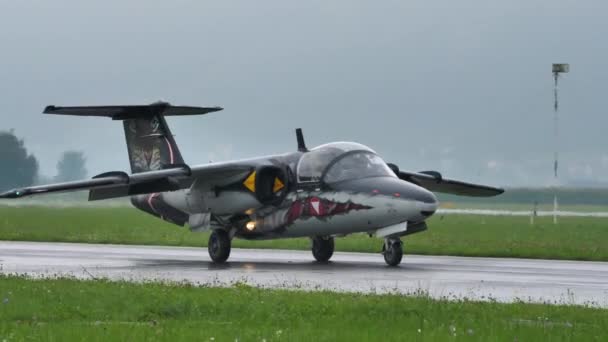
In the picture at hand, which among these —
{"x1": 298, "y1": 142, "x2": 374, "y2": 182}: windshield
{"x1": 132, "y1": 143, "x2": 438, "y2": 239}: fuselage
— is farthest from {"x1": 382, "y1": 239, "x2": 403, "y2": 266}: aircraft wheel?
{"x1": 298, "y1": 142, "x2": 374, "y2": 182}: windshield

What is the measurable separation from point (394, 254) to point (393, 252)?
0.05 metres

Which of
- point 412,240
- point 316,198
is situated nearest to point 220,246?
point 316,198

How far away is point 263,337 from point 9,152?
10751 centimetres

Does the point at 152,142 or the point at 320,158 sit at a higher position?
the point at 152,142

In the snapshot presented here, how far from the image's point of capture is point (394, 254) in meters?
23.1

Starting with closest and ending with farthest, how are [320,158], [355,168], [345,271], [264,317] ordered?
[264,317], [345,271], [355,168], [320,158]

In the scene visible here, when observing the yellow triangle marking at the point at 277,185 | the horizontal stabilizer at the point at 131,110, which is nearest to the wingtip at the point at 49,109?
the horizontal stabilizer at the point at 131,110

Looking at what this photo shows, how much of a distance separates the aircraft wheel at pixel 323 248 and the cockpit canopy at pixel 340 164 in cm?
239

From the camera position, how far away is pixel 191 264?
2470cm

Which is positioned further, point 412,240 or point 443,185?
point 412,240

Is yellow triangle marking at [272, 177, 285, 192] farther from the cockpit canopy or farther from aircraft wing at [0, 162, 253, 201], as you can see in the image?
aircraft wing at [0, 162, 253, 201]

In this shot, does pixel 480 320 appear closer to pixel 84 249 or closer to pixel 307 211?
pixel 307 211

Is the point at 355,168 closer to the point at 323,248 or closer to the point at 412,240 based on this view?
the point at 323,248

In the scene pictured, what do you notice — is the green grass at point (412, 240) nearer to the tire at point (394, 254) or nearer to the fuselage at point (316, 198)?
the tire at point (394, 254)
